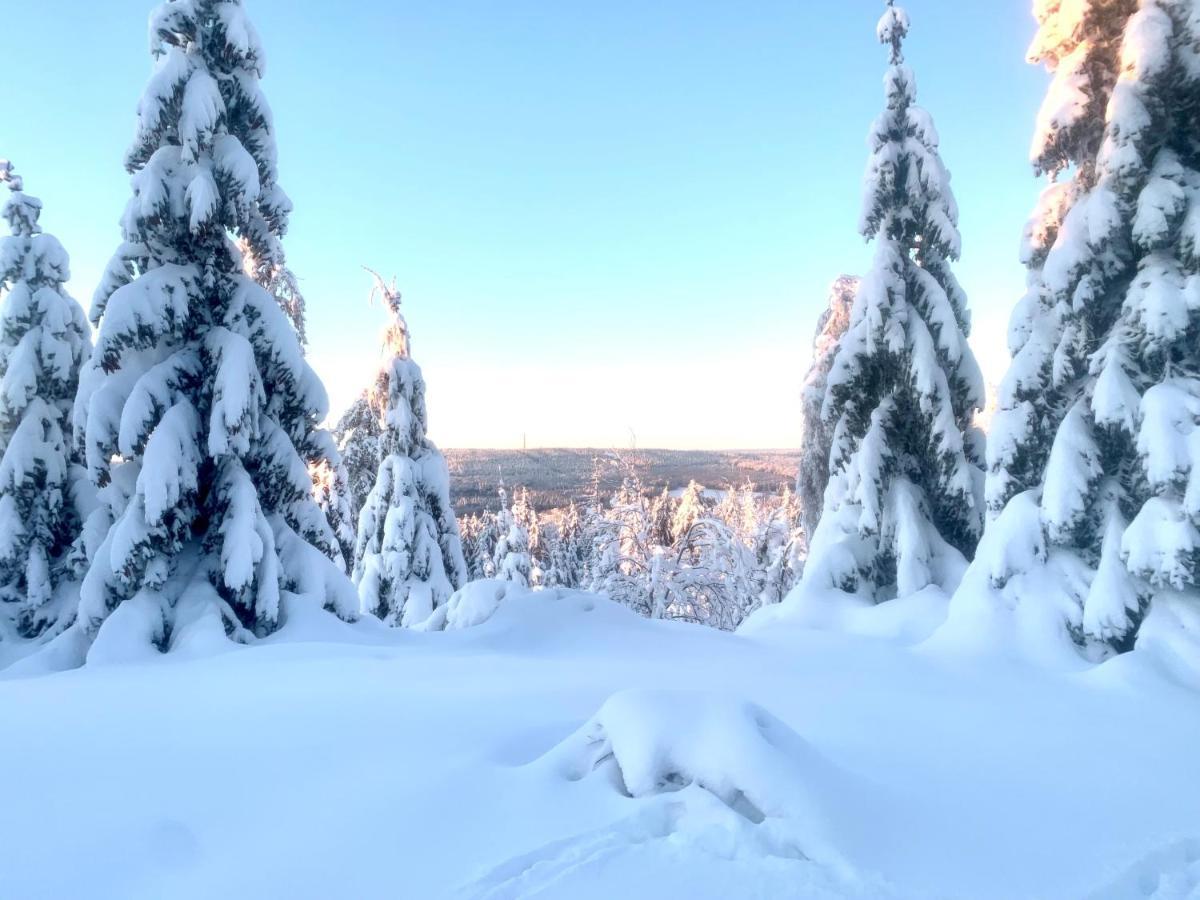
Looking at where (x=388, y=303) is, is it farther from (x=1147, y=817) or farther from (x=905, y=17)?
(x=1147, y=817)

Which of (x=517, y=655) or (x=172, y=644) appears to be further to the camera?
(x=172, y=644)

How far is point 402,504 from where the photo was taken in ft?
60.4

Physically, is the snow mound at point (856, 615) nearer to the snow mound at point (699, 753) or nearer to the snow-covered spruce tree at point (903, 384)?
the snow-covered spruce tree at point (903, 384)

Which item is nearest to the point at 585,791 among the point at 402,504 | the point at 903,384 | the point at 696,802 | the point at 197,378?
the point at 696,802

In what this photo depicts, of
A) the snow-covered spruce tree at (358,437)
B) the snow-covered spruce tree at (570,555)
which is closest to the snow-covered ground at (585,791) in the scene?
the snow-covered spruce tree at (358,437)

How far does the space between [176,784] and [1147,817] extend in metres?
5.41

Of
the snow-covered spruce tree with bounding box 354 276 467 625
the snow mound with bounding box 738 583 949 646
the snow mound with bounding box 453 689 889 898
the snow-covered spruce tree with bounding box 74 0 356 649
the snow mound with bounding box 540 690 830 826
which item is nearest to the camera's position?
the snow mound with bounding box 453 689 889 898

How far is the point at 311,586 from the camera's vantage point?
9844mm

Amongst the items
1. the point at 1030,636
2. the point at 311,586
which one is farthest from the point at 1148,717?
the point at 311,586

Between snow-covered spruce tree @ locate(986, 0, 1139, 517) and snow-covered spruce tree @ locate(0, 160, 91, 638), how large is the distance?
1570 cm

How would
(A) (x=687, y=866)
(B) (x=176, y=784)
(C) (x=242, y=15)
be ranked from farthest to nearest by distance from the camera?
(C) (x=242, y=15), (B) (x=176, y=784), (A) (x=687, y=866)

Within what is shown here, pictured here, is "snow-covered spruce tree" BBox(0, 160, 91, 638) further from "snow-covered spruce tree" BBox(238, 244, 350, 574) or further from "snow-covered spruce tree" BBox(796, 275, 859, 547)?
"snow-covered spruce tree" BBox(796, 275, 859, 547)

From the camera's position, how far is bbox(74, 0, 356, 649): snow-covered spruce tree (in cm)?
884

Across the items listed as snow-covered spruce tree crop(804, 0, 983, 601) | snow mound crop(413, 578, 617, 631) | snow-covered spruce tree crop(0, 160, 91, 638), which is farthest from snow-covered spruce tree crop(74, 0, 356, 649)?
snow-covered spruce tree crop(804, 0, 983, 601)
